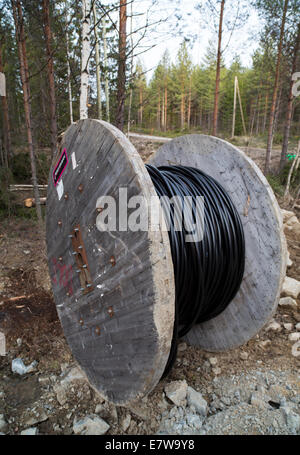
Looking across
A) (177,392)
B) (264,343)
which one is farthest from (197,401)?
(264,343)

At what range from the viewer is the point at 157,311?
153 cm

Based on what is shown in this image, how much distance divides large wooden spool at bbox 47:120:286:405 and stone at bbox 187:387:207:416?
584mm

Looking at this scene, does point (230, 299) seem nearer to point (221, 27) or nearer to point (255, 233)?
point (255, 233)

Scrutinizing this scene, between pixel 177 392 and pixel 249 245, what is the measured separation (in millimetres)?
1377

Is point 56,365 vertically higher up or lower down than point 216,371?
lower down

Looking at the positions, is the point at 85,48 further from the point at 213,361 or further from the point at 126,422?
the point at 126,422

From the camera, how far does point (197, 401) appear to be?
89.0 inches

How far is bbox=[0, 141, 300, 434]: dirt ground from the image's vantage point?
7.52ft

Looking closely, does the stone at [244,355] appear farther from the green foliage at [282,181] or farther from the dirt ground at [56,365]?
the green foliage at [282,181]

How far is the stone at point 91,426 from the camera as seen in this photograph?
6.97 ft

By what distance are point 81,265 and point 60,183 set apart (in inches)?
32.4

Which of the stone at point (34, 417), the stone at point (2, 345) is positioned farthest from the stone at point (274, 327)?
the stone at point (2, 345)

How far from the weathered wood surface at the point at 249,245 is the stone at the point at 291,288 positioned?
1390mm
